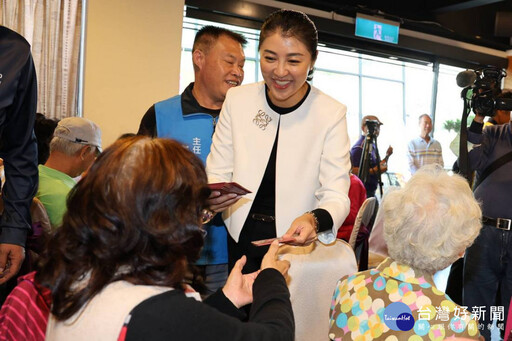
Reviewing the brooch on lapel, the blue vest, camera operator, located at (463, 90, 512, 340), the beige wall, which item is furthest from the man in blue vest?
the beige wall

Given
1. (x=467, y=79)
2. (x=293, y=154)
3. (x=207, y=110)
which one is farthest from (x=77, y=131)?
(x=467, y=79)

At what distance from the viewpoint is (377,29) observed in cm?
842

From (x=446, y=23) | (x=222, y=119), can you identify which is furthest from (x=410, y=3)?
(x=222, y=119)

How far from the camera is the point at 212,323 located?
93 cm

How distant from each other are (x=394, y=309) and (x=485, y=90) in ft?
7.04

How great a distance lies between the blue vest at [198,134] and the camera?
7.85ft

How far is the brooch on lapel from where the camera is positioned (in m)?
2.04

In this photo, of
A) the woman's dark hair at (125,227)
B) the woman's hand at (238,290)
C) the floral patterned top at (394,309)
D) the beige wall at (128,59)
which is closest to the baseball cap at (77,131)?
the floral patterned top at (394,309)

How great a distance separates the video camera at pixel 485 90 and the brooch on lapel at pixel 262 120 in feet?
5.84

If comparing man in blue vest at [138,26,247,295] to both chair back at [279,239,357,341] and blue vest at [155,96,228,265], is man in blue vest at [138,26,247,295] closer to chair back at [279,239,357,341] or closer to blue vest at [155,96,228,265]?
blue vest at [155,96,228,265]

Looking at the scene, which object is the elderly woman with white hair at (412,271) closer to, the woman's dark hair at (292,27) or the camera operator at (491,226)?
the woman's dark hair at (292,27)

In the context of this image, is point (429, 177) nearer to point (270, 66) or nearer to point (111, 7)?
point (270, 66)

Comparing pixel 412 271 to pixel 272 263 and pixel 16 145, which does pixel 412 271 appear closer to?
pixel 272 263

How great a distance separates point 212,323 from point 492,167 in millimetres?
2811
